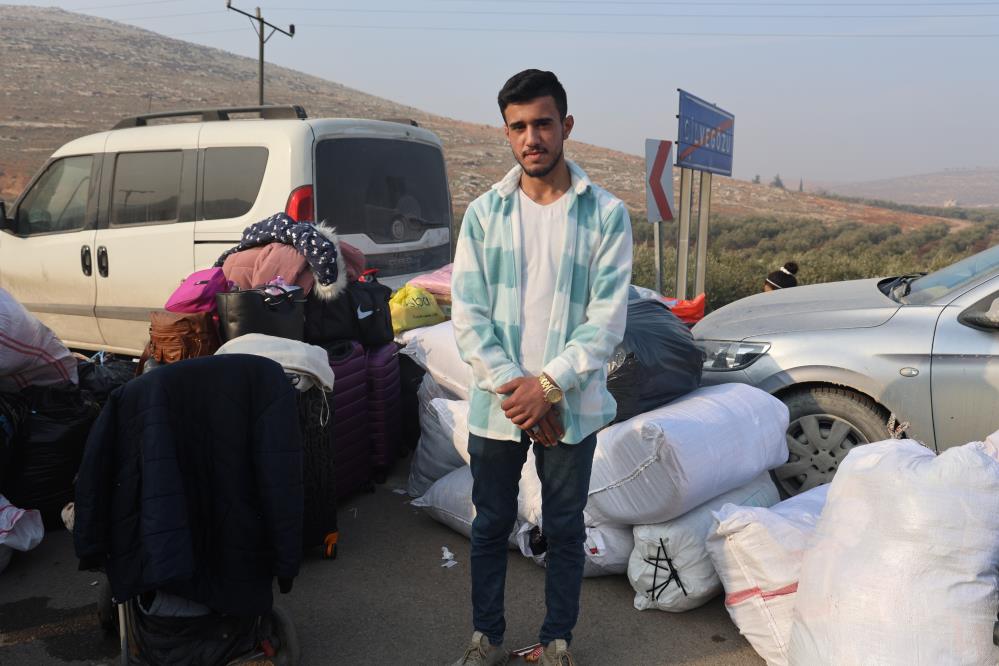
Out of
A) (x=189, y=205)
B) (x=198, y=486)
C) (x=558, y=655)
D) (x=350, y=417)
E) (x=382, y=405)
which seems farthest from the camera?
(x=189, y=205)

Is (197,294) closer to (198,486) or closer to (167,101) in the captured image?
(198,486)

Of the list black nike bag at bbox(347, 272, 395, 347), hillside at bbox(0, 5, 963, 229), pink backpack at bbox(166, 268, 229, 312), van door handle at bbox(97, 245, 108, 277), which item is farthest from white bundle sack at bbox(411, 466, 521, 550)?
hillside at bbox(0, 5, 963, 229)

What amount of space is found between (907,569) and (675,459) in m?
1.01

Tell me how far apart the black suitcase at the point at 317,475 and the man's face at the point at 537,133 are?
5.44 feet

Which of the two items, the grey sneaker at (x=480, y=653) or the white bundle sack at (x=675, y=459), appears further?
the white bundle sack at (x=675, y=459)

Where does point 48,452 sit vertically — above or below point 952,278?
below

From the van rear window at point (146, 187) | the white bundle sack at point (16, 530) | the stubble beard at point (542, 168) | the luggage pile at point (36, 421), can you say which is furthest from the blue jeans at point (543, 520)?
the van rear window at point (146, 187)

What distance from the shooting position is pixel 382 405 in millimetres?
4898

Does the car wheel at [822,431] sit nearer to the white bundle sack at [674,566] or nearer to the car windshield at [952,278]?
the car windshield at [952,278]

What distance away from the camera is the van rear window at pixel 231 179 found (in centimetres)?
608

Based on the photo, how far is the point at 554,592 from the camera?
2.97 m

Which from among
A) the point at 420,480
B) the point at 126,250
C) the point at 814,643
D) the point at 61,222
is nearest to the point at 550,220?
the point at 814,643

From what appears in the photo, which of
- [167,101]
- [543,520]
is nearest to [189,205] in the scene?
[543,520]

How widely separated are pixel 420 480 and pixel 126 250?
3394mm
